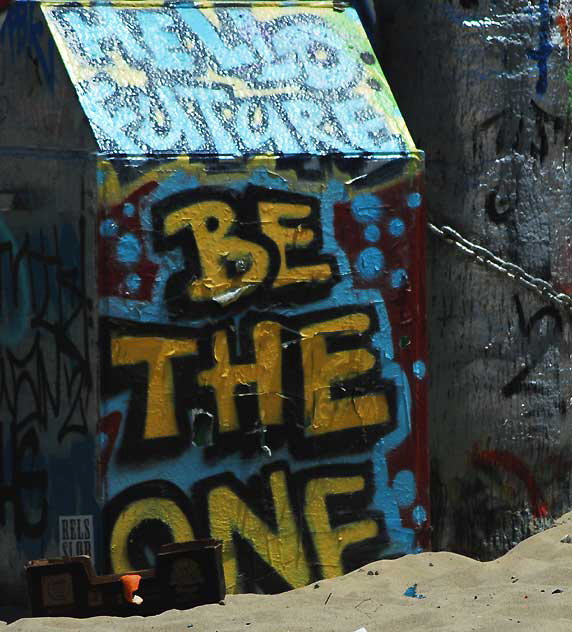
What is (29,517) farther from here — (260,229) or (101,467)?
(260,229)

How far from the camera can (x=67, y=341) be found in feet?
19.7

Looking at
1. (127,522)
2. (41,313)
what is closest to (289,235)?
(41,313)

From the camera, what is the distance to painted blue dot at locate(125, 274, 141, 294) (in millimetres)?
5789

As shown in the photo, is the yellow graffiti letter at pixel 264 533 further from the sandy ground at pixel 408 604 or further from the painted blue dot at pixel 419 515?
the painted blue dot at pixel 419 515

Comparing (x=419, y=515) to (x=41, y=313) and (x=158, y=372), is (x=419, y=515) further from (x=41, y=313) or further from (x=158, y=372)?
(x=41, y=313)

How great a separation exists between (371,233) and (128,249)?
3.20 ft

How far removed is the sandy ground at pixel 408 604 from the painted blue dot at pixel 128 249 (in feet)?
4.20

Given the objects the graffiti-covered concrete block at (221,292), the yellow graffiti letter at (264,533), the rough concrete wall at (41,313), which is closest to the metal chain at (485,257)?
the graffiti-covered concrete block at (221,292)

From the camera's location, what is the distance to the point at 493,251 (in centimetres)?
650

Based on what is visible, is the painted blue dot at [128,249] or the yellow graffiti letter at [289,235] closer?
the painted blue dot at [128,249]

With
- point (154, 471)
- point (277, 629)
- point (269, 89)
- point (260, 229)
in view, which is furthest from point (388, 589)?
point (269, 89)

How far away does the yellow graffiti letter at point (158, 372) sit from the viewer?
19.0 ft

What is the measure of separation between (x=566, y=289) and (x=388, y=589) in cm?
151

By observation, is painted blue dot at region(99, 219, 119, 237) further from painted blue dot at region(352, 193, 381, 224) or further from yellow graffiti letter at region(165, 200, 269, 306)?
painted blue dot at region(352, 193, 381, 224)
